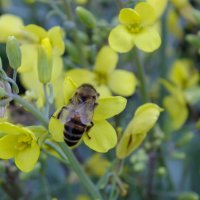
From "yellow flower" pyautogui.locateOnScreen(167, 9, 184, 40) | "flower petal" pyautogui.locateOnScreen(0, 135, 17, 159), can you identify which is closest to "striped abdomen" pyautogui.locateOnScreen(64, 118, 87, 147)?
"flower petal" pyautogui.locateOnScreen(0, 135, 17, 159)

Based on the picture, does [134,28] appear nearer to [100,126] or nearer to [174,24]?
[100,126]

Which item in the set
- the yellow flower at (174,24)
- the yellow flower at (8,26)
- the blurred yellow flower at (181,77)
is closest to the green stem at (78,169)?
the yellow flower at (8,26)

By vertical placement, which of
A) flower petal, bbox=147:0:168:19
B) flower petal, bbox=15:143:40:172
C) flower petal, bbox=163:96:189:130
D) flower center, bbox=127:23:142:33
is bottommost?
flower petal, bbox=163:96:189:130

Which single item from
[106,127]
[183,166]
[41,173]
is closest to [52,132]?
[106,127]

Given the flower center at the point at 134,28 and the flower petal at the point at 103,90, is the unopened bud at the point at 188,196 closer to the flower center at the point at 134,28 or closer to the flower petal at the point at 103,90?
the flower petal at the point at 103,90

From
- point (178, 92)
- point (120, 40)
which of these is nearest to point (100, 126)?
point (120, 40)

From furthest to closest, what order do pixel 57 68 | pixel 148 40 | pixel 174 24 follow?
pixel 174 24, pixel 57 68, pixel 148 40

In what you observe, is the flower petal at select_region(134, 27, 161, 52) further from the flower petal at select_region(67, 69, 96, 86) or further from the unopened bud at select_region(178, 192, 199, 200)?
the unopened bud at select_region(178, 192, 199, 200)
